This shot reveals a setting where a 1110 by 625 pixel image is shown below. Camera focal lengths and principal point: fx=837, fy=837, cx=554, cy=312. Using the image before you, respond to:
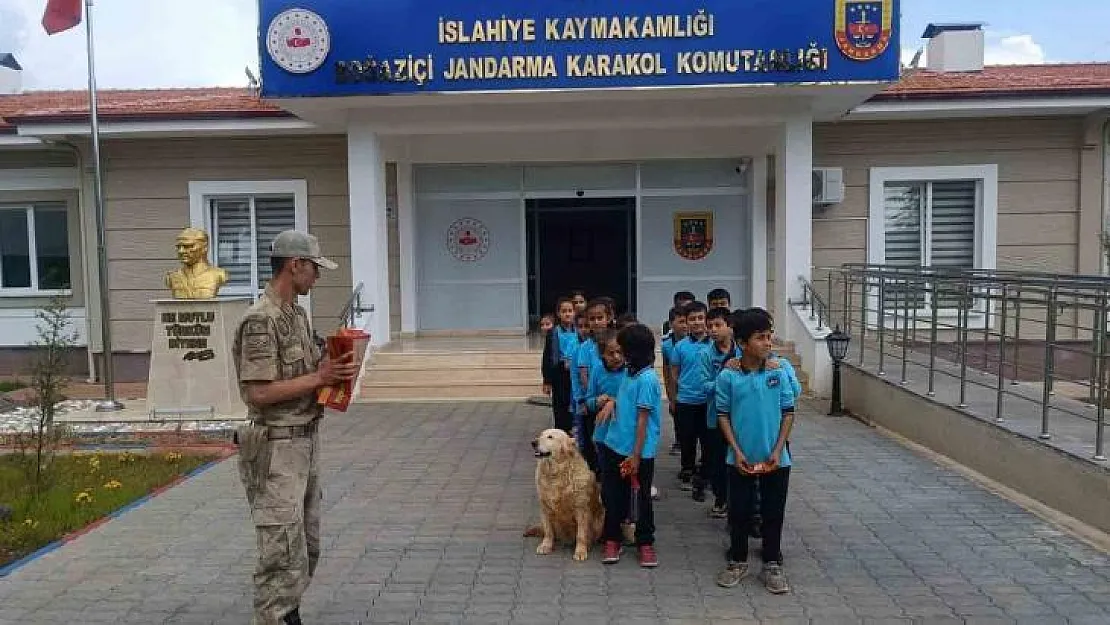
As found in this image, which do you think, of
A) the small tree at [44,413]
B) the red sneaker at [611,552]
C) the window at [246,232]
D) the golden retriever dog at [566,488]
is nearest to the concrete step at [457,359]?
the window at [246,232]

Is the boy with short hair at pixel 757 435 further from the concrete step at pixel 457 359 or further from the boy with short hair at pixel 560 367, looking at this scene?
the concrete step at pixel 457 359

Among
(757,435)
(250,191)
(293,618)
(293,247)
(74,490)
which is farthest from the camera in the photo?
(250,191)

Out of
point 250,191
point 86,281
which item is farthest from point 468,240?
point 86,281

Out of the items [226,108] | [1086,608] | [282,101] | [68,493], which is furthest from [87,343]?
[1086,608]

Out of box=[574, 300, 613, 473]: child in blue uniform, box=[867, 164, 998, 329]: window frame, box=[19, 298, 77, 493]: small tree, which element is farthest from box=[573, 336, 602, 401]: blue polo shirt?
box=[867, 164, 998, 329]: window frame

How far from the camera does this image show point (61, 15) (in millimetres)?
10352

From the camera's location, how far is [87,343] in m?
13.1

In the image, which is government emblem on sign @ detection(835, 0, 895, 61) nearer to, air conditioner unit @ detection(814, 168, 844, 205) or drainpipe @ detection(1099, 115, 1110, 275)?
air conditioner unit @ detection(814, 168, 844, 205)

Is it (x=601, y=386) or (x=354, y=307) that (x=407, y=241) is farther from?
(x=601, y=386)

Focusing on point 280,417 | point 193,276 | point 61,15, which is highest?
point 61,15

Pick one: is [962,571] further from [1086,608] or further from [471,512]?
[471,512]

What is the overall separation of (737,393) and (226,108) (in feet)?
33.6

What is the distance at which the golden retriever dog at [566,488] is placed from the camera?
4676 mm

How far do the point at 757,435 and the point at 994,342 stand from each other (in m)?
4.09
